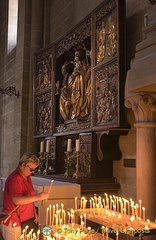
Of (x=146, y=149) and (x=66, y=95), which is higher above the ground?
(x=66, y=95)

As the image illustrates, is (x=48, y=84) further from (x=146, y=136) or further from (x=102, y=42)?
(x=146, y=136)

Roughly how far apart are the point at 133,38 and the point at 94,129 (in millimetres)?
1779

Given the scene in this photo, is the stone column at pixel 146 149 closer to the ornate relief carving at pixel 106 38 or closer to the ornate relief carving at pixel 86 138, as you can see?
the ornate relief carving at pixel 106 38

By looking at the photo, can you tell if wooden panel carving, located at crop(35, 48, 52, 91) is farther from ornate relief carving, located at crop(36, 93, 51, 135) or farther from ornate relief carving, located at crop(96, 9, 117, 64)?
ornate relief carving, located at crop(96, 9, 117, 64)

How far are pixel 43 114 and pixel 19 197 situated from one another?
5.14m

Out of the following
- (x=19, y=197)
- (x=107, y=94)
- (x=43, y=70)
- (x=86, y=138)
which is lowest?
(x=19, y=197)

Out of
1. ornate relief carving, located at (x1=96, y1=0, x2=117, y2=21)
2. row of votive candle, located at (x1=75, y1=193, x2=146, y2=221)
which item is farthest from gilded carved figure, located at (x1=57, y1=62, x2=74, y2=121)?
row of votive candle, located at (x1=75, y1=193, x2=146, y2=221)

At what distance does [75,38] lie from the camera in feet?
25.2

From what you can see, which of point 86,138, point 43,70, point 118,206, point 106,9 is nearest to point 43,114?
point 43,70

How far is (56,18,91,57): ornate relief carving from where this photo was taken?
284 inches

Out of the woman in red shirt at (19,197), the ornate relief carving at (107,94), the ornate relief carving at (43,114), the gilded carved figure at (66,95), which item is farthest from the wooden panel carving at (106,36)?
the woman in red shirt at (19,197)

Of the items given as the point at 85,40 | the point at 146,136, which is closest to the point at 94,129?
the point at 146,136

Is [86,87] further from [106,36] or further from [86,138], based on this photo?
[106,36]

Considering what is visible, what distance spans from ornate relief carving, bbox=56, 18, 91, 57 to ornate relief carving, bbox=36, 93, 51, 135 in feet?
3.96
